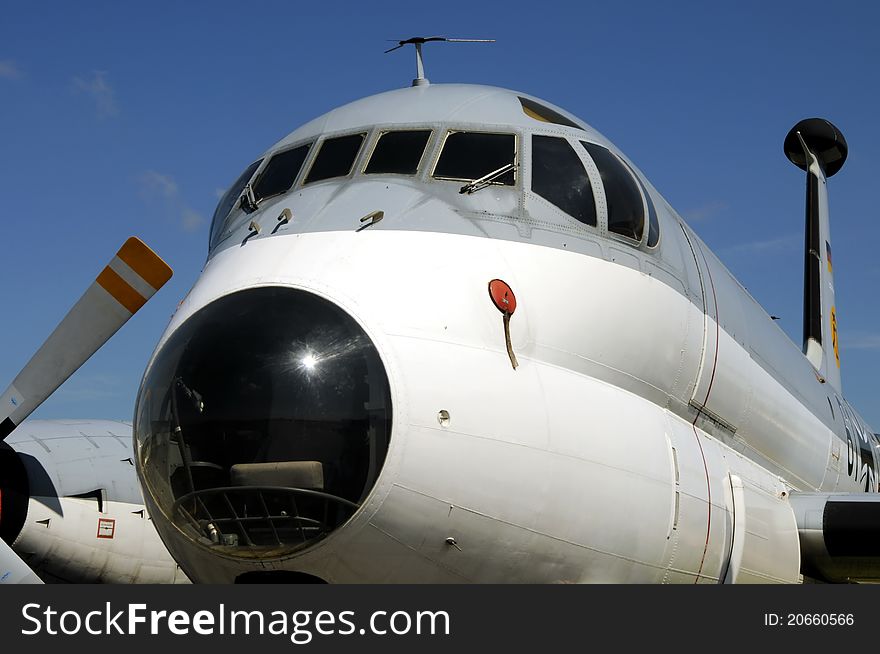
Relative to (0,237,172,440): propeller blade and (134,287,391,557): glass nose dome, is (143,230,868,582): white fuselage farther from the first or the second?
(0,237,172,440): propeller blade

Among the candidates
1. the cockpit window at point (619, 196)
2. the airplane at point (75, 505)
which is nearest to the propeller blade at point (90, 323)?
the airplane at point (75, 505)

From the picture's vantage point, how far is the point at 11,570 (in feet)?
26.2

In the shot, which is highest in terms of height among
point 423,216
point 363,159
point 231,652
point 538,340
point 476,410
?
point 363,159

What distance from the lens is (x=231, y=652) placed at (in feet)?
15.9

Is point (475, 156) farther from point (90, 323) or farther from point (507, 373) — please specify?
point (90, 323)

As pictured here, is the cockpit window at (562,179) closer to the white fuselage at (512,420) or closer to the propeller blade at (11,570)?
the white fuselage at (512,420)

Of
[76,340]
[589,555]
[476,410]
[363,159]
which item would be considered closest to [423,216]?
[363,159]

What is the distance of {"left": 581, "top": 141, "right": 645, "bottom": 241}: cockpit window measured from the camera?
7434mm

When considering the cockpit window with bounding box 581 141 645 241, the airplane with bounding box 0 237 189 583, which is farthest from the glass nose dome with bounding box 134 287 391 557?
the airplane with bounding box 0 237 189 583

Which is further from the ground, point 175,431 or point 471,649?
point 175,431

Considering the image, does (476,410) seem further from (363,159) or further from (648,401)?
(363,159)

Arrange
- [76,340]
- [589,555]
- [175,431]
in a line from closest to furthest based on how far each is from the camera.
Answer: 1. [175,431]
2. [589,555]
3. [76,340]

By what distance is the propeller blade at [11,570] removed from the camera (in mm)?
7910

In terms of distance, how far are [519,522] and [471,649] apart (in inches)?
35.6
